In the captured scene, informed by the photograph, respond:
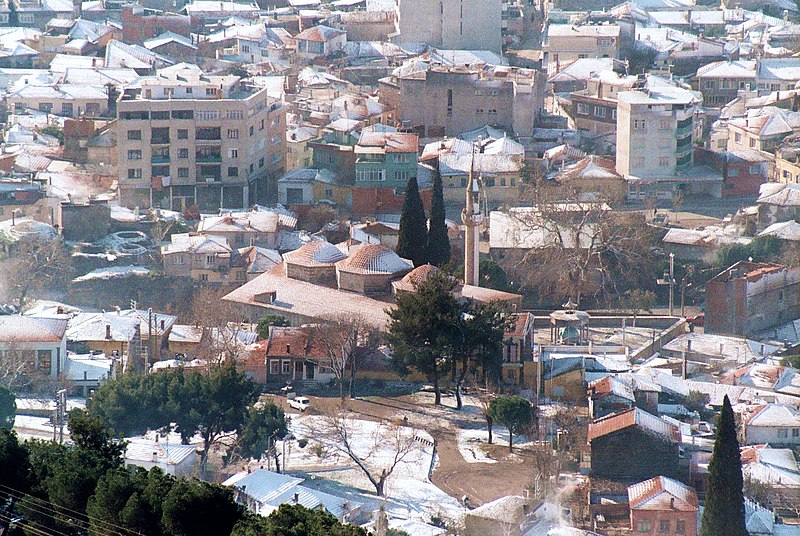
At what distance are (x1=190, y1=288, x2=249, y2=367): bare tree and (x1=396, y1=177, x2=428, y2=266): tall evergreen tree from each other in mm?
2574

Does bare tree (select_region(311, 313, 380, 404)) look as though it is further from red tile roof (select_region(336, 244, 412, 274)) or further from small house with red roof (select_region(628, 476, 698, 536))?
small house with red roof (select_region(628, 476, 698, 536))

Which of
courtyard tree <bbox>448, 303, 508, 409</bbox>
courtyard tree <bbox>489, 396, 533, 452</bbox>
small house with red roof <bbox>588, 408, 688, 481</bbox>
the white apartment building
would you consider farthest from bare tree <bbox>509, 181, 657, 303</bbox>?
small house with red roof <bbox>588, 408, 688, 481</bbox>

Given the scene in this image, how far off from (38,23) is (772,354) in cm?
2786

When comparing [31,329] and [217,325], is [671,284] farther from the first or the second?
[31,329]

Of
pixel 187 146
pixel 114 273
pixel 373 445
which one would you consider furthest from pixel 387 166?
pixel 373 445

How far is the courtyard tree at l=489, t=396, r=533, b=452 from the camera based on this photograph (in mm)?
24750

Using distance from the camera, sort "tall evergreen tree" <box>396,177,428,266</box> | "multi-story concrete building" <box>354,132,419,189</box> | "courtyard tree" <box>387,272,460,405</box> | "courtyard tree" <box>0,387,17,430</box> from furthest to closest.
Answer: "multi-story concrete building" <box>354,132,419,189</box>
"tall evergreen tree" <box>396,177,428,266</box>
"courtyard tree" <box>387,272,460,405</box>
"courtyard tree" <box>0,387,17,430</box>

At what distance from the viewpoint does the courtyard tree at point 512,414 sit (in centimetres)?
2475

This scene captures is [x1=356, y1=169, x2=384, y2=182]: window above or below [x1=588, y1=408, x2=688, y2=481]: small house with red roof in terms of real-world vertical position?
above

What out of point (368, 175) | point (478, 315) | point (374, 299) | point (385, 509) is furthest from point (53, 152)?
point (385, 509)

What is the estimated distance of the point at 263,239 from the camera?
3241 cm

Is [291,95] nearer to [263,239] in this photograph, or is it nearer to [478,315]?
[263,239]

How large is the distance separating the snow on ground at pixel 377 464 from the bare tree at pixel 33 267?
6.50 m

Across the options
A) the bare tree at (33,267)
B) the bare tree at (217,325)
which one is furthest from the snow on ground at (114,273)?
the bare tree at (217,325)
